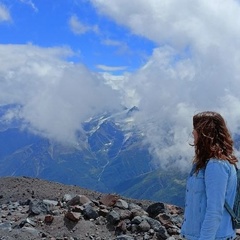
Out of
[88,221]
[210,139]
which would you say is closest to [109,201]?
[88,221]

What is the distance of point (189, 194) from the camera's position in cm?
535

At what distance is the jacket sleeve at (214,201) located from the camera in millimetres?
4914

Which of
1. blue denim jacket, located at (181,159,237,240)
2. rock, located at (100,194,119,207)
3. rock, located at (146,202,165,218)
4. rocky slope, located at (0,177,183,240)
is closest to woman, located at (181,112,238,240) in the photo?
blue denim jacket, located at (181,159,237,240)

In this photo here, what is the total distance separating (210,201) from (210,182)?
198mm

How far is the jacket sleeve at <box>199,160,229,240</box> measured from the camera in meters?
4.91

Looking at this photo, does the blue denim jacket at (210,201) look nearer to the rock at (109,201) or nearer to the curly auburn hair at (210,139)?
the curly auburn hair at (210,139)

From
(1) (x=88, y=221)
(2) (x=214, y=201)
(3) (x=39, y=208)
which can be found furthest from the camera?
(3) (x=39, y=208)

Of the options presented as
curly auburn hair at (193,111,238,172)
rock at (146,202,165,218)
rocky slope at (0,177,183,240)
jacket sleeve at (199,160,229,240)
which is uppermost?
rock at (146,202,165,218)

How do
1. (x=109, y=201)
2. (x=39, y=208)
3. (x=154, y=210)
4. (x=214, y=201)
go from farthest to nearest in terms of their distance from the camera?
(x=109, y=201) → (x=39, y=208) → (x=154, y=210) → (x=214, y=201)

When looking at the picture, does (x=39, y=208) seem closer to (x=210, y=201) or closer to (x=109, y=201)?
(x=109, y=201)

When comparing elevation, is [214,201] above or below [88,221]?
below

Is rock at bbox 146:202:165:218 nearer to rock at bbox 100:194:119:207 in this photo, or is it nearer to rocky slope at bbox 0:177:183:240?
rocky slope at bbox 0:177:183:240

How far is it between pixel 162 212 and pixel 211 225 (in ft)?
38.3

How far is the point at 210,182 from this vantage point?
499cm
